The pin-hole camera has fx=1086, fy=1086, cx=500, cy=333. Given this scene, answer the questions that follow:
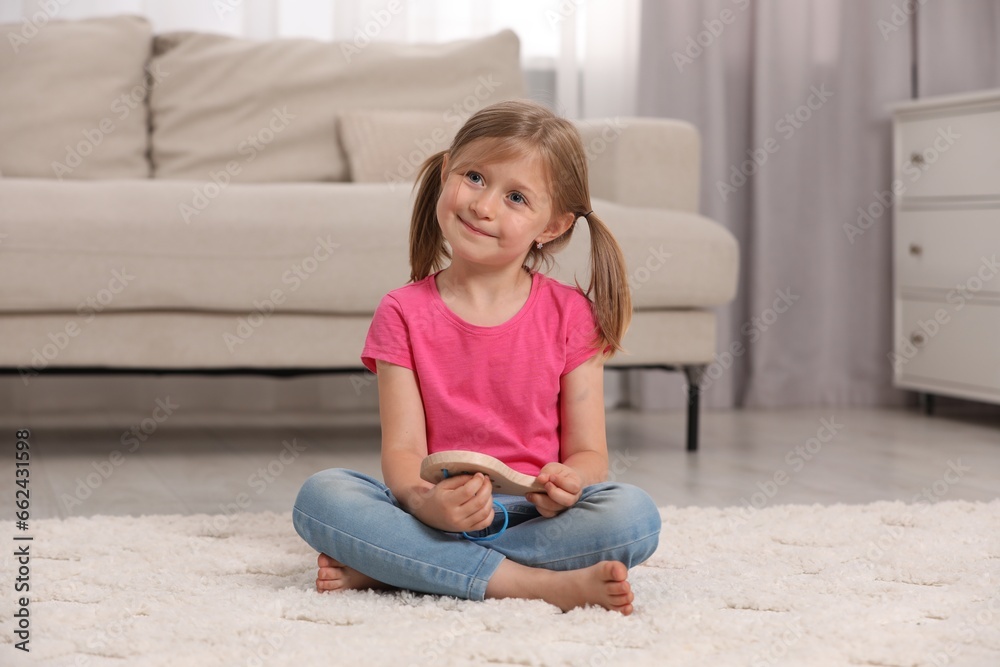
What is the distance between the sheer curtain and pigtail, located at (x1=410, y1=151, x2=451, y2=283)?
1.71 meters

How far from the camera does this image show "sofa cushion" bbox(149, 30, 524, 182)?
246 cm

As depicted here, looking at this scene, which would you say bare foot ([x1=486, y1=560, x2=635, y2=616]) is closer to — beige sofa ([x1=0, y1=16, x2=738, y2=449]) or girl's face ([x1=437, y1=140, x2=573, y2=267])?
girl's face ([x1=437, y1=140, x2=573, y2=267])

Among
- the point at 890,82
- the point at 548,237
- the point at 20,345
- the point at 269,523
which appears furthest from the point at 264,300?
the point at 890,82


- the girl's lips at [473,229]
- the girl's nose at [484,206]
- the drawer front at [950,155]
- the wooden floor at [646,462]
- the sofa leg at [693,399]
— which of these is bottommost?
the wooden floor at [646,462]

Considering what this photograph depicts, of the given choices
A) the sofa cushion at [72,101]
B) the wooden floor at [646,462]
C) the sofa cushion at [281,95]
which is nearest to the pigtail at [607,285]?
the wooden floor at [646,462]

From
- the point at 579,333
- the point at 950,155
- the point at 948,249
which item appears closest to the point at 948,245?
the point at 948,249

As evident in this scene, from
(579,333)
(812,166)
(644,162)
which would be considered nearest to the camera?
(579,333)

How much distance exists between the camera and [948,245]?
8.54 feet

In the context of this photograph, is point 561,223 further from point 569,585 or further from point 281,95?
point 281,95

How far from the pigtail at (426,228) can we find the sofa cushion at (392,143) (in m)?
1.10

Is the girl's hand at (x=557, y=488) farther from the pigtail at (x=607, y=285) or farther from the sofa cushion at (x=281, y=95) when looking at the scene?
the sofa cushion at (x=281, y=95)

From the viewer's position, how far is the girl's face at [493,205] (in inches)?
43.6

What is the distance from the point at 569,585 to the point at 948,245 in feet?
6.36

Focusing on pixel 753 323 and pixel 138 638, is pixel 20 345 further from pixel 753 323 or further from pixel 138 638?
pixel 753 323
